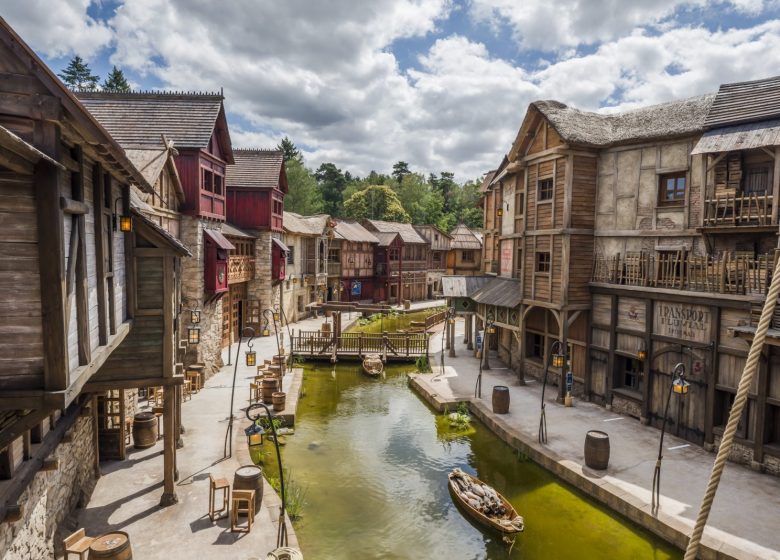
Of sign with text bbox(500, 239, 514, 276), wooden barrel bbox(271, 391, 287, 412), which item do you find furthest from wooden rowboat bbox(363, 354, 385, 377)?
sign with text bbox(500, 239, 514, 276)

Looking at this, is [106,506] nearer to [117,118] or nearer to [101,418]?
[101,418]

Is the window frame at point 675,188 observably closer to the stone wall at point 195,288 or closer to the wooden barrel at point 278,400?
the wooden barrel at point 278,400

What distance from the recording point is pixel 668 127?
17.2 m

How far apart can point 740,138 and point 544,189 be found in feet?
24.6

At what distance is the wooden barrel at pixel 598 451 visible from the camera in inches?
538

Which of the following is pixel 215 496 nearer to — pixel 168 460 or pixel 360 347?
pixel 168 460

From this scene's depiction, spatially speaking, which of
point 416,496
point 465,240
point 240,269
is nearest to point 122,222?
point 416,496

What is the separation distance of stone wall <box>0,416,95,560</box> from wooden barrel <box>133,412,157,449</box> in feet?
6.68

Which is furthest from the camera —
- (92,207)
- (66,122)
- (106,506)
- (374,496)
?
(374,496)

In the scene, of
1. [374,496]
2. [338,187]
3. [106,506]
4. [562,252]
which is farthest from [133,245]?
[338,187]

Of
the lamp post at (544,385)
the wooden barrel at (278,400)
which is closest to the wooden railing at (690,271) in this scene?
the lamp post at (544,385)

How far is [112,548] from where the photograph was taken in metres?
8.73

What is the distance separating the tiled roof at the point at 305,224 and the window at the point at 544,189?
20217 millimetres

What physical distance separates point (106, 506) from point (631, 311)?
17.2 metres
